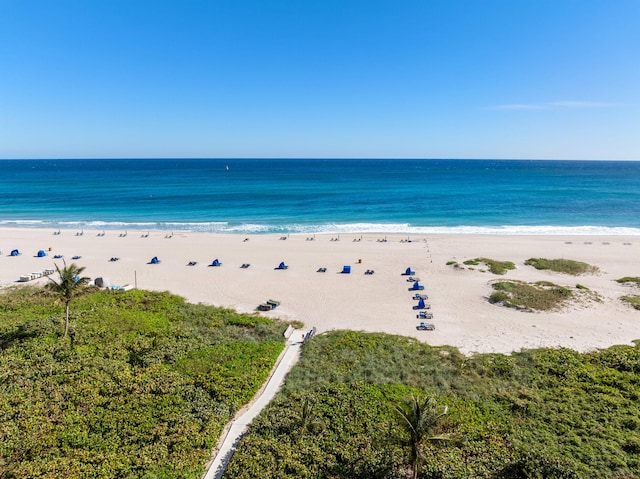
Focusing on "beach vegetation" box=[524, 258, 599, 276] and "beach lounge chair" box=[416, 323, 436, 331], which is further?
"beach vegetation" box=[524, 258, 599, 276]

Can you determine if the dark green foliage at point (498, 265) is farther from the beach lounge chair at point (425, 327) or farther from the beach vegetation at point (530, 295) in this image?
the beach lounge chair at point (425, 327)

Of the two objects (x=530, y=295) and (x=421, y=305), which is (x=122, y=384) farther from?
(x=530, y=295)

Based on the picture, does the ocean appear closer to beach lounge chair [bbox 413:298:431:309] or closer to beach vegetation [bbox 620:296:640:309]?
beach vegetation [bbox 620:296:640:309]

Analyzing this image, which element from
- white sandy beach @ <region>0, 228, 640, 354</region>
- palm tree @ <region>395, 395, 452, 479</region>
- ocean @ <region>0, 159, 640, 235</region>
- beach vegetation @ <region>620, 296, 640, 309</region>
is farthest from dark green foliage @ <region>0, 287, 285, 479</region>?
ocean @ <region>0, 159, 640, 235</region>

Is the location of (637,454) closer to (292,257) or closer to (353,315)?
(353,315)

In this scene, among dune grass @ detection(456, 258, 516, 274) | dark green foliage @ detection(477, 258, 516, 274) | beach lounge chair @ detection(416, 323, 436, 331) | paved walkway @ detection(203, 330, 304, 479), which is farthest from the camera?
dune grass @ detection(456, 258, 516, 274)

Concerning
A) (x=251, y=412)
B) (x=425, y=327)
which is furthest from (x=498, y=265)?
(x=251, y=412)

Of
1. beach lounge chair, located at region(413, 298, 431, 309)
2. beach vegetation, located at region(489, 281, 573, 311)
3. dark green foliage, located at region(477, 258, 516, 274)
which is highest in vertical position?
dark green foliage, located at region(477, 258, 516, 274)
